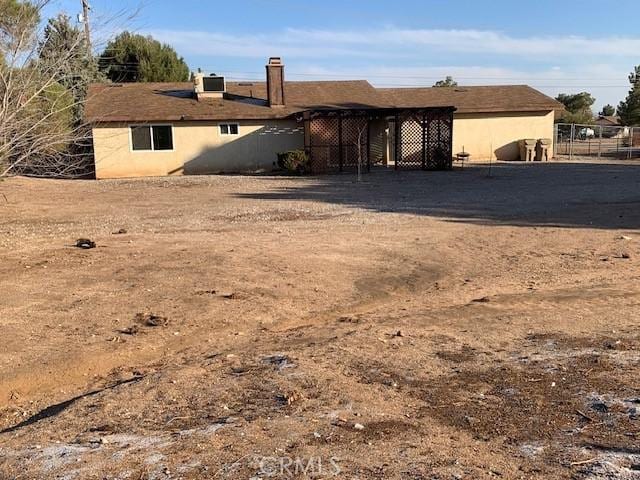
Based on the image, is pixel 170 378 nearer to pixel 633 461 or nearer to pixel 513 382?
pixel 513 382

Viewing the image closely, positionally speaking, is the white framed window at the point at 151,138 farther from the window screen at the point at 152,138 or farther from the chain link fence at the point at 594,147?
the chain link fence at the point at 594,147

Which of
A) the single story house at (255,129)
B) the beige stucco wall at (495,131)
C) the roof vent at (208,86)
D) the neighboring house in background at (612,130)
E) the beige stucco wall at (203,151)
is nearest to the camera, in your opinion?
the single story house at (255,129)

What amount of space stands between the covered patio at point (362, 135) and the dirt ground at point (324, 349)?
45.4 feet

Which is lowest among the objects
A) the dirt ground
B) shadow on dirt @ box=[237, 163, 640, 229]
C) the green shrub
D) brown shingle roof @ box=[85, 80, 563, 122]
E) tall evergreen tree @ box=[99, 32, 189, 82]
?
the dirt ground

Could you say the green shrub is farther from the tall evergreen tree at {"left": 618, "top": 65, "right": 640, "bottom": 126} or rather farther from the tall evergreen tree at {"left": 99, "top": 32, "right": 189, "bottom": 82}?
the tall evergreen tree at {"left": 618, "top": 65, "right": 640, "bottom": 126}

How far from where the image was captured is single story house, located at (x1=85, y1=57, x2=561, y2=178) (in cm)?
2697

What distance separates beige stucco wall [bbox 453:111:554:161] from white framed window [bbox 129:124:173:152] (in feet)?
45.2

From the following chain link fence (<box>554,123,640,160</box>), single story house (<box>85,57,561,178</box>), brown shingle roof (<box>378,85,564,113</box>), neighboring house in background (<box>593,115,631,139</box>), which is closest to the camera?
single story house (<box>85,57,561,178</box>)

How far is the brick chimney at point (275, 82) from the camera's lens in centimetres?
2847

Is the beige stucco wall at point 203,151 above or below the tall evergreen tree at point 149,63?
below

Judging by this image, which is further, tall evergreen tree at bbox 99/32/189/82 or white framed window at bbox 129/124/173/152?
tall evergreen tree at bbox 99/32/189/82

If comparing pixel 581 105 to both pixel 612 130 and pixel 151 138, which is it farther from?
pixel 151 138

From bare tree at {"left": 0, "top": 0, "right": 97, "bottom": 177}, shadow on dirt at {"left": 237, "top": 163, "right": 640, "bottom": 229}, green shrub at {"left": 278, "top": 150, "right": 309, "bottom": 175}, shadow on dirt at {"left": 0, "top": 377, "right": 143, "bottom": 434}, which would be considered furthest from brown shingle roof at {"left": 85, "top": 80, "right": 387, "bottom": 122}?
shadow on dirt at {"left": 0, "top": 377, "right": 143, "bottom": 434}

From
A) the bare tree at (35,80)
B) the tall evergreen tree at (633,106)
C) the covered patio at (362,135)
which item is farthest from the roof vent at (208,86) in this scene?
the tall evergreen tree at (633,106)
